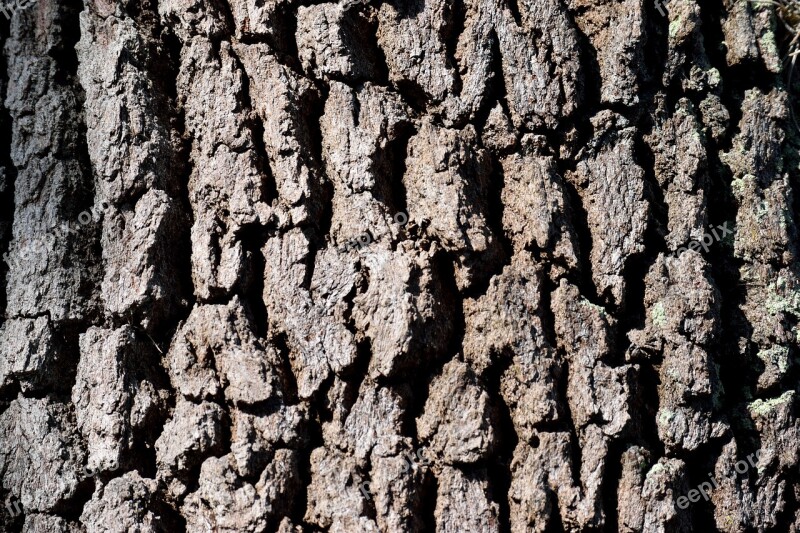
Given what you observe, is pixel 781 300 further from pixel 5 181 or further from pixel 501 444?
pixel 5 181

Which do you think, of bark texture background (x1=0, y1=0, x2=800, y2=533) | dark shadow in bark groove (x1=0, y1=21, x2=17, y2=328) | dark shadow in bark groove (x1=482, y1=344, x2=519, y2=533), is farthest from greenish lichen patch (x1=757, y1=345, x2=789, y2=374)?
dark shadow in bark groove (x1=0, y1=21, x2=17, y2=328)

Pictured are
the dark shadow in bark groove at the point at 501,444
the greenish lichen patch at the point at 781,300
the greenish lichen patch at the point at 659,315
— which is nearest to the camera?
the dark shadow in bark groove at the point at 501,444

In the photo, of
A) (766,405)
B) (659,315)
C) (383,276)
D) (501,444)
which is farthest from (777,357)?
(383,276)

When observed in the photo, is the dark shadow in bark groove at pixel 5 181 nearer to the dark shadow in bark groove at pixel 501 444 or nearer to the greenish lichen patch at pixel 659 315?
the dark shadow in bark groove at pixel 501 444

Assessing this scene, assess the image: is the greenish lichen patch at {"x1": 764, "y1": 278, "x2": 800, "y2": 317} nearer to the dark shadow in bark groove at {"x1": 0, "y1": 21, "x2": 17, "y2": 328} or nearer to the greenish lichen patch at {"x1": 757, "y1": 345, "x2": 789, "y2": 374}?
the greenish lichen patch at {"x1": 757, "y1": 345, "x2": 789, "y2": 374}

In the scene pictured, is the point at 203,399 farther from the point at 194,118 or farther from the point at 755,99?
the point at 755,99

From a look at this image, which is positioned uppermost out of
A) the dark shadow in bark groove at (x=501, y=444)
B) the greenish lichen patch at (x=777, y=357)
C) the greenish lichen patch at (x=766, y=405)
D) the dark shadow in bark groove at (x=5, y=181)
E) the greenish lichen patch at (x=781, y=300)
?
the dark shadow in bark groove at (x=5, y=181)

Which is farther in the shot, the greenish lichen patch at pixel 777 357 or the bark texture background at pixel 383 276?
the greenish lichen patch at pixel 777 357

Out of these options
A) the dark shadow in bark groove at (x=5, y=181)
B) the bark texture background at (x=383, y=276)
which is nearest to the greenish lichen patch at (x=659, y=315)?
the bark texture background at (x=383, y=276)

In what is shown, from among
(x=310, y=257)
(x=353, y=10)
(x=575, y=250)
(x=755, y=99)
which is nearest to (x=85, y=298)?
(x=310, y=257)
